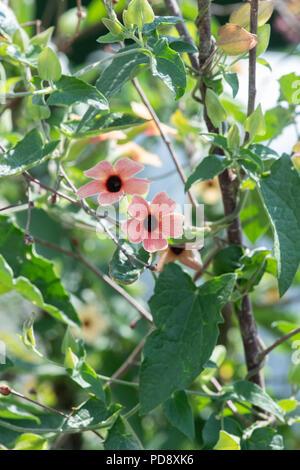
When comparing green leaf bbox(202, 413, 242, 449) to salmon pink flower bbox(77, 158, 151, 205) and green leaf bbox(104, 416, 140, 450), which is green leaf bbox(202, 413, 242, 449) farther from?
salmon pink flower bbox(77, 158, 151, 205)

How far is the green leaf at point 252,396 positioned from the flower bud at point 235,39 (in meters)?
0.27

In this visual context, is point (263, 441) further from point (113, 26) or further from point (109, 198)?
point (113, 26)

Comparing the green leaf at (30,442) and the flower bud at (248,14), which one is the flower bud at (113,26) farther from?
the green leaf at (30,442)

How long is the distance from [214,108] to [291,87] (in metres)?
0.10

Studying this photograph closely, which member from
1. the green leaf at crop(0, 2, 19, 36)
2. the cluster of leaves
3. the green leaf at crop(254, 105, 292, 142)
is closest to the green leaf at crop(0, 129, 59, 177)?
the cluster of leaves

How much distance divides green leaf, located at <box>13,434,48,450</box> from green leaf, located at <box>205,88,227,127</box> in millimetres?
292

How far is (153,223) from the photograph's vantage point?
443 mm

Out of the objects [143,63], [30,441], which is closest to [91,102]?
[143,63]

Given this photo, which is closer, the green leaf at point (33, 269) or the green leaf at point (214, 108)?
the green leaf at point (214, 108)

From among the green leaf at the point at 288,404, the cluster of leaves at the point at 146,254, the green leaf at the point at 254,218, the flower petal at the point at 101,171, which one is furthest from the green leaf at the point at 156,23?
the green leaf at the point at 288,404

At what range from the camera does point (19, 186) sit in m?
0.91

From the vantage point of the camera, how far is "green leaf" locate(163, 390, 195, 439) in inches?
19.1

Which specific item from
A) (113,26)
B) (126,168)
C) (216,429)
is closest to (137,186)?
(126,168)

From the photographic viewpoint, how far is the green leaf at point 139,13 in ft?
1.25
